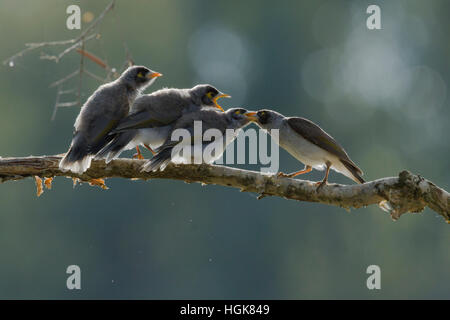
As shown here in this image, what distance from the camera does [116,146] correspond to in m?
7.00

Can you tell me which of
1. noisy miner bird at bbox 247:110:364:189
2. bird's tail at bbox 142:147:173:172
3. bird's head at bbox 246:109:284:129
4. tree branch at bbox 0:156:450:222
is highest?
bird's head at bbox 246:109:284:129

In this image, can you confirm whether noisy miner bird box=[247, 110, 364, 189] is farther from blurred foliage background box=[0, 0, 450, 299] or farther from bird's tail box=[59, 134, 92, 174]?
blurred foliage background box=[0, 0, 450, 299]

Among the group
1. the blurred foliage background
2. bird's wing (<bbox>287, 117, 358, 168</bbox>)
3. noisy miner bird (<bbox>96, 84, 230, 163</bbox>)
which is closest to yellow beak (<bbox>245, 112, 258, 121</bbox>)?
noisy miner bird (<bbox>96, 84, 230, 163</bbox>)

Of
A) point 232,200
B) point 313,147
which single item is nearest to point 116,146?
point 313,147

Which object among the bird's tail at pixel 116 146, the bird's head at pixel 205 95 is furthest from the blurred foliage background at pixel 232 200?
the bird's tail at pixel 116 146

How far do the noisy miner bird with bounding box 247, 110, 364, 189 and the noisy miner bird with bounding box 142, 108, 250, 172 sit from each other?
20.8 inches

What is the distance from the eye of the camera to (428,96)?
4131 centimetres

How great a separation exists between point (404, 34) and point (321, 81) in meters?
5.66

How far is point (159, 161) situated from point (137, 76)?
1401mm

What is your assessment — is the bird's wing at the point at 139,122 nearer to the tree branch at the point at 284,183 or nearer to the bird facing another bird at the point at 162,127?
the bird facing another bird at the point at 162,127

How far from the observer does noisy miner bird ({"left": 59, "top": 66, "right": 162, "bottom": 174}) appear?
6827 millimetres

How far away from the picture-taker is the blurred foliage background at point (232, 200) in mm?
35500

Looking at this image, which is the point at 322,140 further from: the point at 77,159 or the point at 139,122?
the point at 77,159

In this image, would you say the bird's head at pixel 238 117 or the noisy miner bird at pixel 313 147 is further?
the bird's head at pixel 238 117
